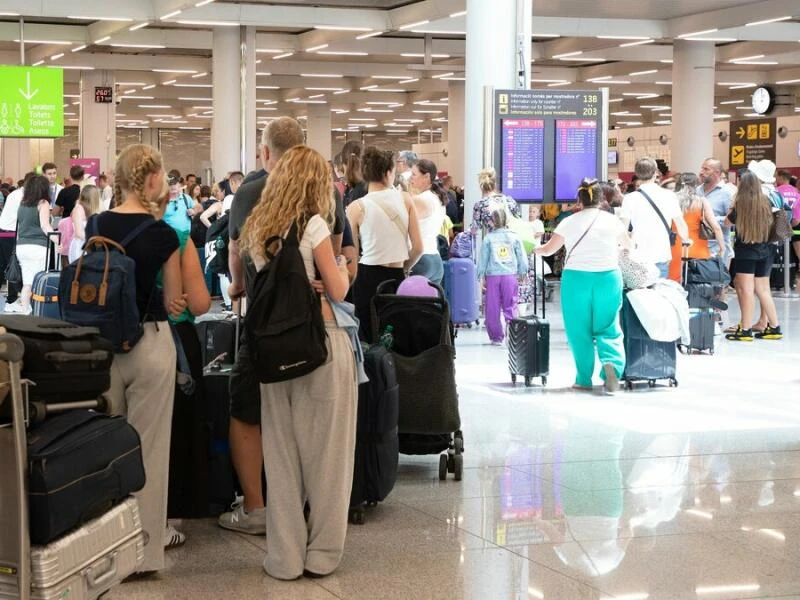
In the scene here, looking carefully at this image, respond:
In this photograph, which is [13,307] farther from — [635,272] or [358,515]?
[358,515]

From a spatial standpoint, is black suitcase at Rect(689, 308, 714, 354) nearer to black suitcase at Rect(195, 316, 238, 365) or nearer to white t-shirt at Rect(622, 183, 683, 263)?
white t-shirt at Rect(622, 183, 683, 263)

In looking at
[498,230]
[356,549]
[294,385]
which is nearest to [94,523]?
[294,385]

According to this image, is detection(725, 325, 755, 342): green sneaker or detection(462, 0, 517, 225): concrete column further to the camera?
detection(725, 325, 755, 342): green sneaker

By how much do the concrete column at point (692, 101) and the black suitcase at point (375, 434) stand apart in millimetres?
21035

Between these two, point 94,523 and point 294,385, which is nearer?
point 94,523

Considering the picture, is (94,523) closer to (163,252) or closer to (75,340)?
(75,340)

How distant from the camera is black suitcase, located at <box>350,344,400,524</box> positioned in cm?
534

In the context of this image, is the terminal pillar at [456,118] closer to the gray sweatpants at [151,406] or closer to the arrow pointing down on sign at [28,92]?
the arrow pointing down on sign at [28,92]

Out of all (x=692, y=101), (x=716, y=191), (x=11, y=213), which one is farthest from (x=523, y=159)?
(x=692, y=101)

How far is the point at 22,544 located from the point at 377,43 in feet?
77.2

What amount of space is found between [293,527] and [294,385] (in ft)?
1.72

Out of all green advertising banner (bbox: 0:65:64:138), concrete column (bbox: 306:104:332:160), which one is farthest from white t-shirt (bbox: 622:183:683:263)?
concrete column (bbox: 306:104:332:160)

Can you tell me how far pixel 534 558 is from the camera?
4.89 metres

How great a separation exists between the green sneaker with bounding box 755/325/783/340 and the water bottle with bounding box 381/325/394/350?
7555mm
